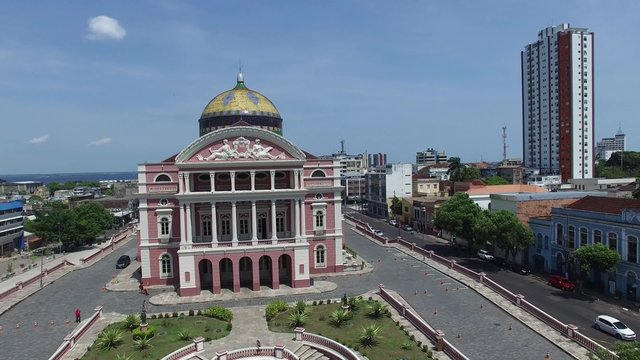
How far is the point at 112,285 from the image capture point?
42969mm

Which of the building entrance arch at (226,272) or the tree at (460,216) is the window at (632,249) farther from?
the building entrance arch at (226,272)

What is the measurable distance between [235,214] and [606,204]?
1244 inches

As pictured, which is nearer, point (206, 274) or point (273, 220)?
point (273, 220)

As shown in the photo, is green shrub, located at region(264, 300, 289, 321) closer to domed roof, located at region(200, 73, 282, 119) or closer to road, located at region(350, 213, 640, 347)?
road, located at region(350, 213, 640, 347)

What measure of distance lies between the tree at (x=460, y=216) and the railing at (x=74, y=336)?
35843 mm

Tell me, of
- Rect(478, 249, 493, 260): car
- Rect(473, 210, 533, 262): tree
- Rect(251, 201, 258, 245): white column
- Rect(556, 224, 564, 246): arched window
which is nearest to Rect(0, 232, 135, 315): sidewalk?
Rect(251, 201, 258, 245): white column

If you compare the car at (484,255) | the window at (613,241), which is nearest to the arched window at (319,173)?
the car at (484,255)

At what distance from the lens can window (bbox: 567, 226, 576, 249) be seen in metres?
40.9

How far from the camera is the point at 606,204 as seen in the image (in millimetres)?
39469

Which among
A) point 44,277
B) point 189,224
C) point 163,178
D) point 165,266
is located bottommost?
point 44,277

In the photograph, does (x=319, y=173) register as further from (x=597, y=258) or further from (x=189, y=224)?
(x=597, y=258)

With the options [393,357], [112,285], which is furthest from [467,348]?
[112,285]

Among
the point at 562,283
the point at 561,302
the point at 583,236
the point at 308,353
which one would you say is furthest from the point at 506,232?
the point at 308,353

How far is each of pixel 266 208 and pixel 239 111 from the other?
46.5 ft
